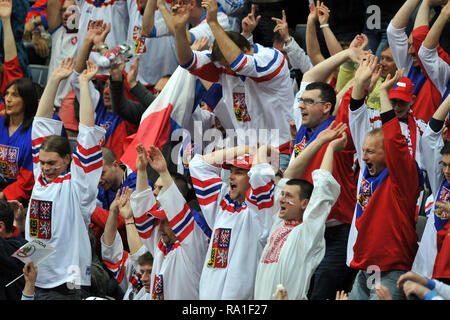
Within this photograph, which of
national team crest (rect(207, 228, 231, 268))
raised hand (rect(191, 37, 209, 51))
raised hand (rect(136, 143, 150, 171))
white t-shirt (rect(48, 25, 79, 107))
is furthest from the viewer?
white t-shirt (rect(48, 25, 79, 107))

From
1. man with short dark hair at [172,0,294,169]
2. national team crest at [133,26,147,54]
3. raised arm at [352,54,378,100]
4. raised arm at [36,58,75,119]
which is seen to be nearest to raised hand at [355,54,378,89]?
raised arm at [352,54,378,100]

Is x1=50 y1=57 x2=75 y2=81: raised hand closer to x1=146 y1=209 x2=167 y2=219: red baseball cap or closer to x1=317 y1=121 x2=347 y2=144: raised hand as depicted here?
x1=146 y1=209 x2=167 y2=219: red baseball cap

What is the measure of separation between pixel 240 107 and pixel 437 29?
1598 mm

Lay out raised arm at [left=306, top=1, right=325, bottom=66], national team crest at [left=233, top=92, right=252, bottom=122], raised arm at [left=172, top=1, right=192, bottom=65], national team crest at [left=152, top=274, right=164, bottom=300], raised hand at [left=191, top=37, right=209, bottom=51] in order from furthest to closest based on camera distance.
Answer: raised hand at [left=191, top=37, right=209, bottom=51]
raised arm at [left=306, top=1, right=325, bottom=66]
national team crest at [left=233, top=92, right=252, bottom=122]
raised arm at [left=172, top=1, right=192, bottom=65]
national team crest at [left=152, top=274, right=164, bottom=300]

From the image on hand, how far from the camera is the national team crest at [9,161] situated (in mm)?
8117

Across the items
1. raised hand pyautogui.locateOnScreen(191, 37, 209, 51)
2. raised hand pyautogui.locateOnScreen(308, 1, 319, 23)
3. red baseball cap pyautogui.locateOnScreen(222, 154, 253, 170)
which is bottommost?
red baseball cap pyautogui.locateOnScreen(222, 154, 253, 170)

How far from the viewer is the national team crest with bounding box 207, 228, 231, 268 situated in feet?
20.4

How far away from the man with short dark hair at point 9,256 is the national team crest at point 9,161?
1135 mm

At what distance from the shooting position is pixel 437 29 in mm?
7070

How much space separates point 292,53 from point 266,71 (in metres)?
1.08

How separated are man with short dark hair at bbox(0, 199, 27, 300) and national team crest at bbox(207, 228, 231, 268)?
4.90ft

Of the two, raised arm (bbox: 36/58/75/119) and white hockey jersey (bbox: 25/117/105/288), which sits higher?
raised arm (bbox: 36/58/75/119)
